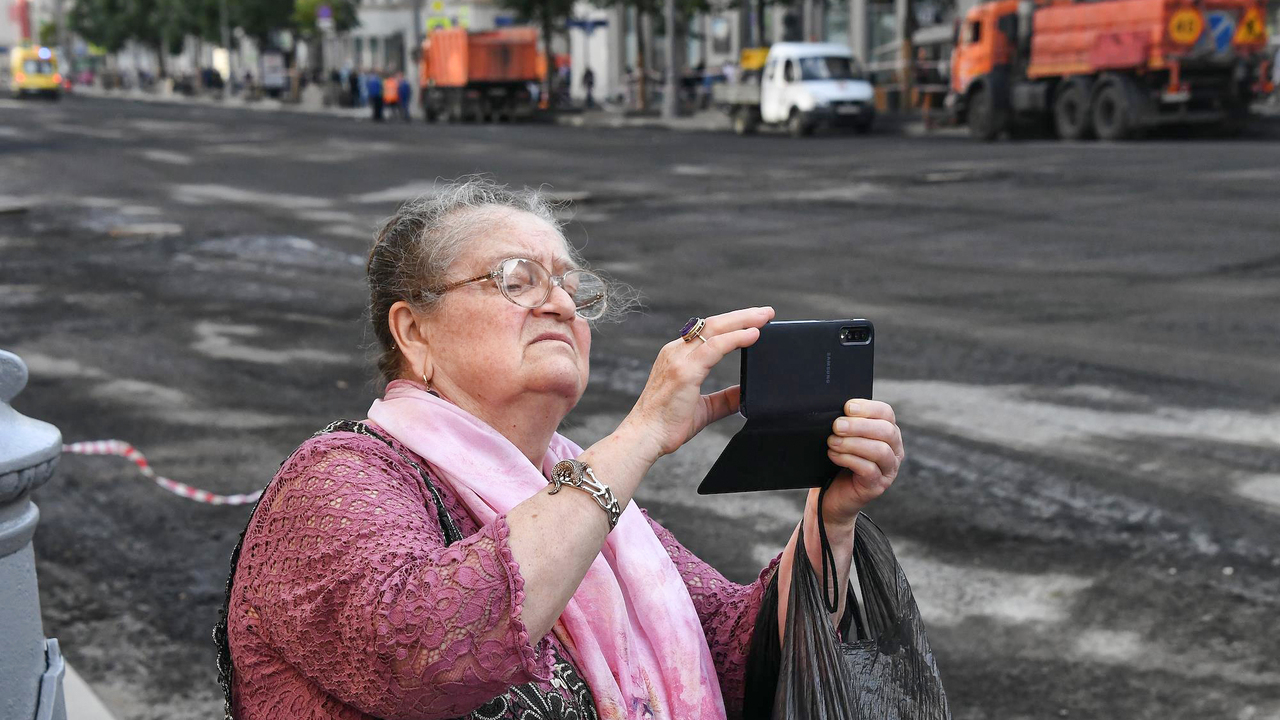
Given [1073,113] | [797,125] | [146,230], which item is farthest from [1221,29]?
[146,230]

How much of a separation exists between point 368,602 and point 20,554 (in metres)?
0.91

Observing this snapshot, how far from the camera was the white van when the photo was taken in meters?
32.9

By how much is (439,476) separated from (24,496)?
2.47 feet

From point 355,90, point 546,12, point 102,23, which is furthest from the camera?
point 102,23

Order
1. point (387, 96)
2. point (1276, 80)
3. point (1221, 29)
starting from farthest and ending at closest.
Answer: point (387, 96)
point (1276, 80)
point (1221, 29)

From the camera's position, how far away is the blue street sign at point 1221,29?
85.3ft

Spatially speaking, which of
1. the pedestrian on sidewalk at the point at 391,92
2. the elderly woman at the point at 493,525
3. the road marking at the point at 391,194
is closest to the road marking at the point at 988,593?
the elderly woman at the point at 493,525

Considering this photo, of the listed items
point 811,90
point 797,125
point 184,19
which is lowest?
point 797,125

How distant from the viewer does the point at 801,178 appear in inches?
850

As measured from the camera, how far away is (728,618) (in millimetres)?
2666

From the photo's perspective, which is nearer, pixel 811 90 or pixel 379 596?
pixel 379 596

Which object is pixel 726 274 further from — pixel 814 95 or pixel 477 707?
pixel 814 95

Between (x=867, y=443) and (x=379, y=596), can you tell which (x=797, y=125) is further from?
(x=379, y=596)

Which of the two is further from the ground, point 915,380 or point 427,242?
point 427,242
